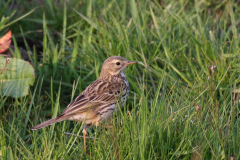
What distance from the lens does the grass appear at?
12.6 feet

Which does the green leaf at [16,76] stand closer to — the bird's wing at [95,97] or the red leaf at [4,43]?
the red leaf at [4,43]

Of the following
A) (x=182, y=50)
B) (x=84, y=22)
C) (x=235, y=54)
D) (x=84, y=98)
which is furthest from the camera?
(x=84, y=22)

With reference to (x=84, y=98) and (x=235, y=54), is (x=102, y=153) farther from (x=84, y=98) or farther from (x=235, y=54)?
(x=235, y=54)

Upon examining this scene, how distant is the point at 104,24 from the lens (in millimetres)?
6762

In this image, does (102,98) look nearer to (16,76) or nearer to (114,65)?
(114,65)

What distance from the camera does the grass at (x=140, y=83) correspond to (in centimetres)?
385

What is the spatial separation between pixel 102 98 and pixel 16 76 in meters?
1.36

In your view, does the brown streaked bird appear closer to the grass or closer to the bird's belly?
the bird's belly

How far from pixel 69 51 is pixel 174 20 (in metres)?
1.91

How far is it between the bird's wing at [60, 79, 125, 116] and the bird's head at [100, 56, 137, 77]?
0.21m

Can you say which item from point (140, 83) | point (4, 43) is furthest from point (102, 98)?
point (4, 43)

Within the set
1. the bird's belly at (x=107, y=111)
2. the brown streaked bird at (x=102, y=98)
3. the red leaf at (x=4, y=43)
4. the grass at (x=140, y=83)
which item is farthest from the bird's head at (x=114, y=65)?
the red leaf at (x=4, y=43)

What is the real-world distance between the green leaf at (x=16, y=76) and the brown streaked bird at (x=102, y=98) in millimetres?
874

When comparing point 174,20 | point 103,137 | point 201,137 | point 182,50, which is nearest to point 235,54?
point 182,50
